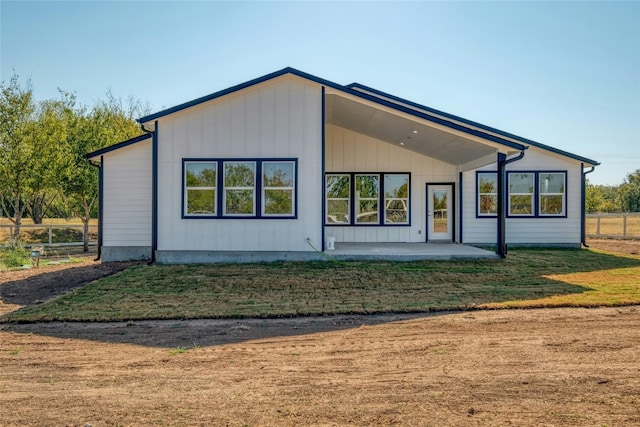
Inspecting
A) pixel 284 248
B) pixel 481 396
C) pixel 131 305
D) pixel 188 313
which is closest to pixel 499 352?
pixel 481 396

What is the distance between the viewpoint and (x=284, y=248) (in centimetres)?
1070

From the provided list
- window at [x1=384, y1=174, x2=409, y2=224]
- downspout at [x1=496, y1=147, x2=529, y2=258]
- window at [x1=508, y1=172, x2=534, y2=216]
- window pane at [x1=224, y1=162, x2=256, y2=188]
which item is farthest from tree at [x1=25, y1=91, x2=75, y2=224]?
window at [x1=508, y1=172, x2=534, y2=216]

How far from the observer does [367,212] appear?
14.8 m

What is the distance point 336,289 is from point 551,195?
10666 millimetres

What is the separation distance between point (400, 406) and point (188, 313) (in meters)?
3.90

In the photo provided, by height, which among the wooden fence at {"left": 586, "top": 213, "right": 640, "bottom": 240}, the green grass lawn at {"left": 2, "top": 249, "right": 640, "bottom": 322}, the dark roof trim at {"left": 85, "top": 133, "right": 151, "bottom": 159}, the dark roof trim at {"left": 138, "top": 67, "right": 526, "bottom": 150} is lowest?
the green grass lawn at {"left": 2, "top": 249, "right": 640, "bottom": 322}

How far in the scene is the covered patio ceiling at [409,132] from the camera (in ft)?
34.7

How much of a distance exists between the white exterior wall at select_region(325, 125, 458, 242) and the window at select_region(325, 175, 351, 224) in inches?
12.3

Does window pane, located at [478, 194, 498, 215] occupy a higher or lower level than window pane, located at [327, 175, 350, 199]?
lower

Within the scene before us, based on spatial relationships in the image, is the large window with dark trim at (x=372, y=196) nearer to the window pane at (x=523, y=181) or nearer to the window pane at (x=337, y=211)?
the window pane at (x=337, y=211)

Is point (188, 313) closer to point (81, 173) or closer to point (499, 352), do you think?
point (499, 352)

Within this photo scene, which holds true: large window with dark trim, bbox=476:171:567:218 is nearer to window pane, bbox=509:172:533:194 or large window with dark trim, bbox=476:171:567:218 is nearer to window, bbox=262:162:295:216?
window pane, bbox=509:172:533:194

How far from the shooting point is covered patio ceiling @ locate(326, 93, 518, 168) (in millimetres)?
10570

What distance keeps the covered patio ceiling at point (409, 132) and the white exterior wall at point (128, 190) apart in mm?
5752
